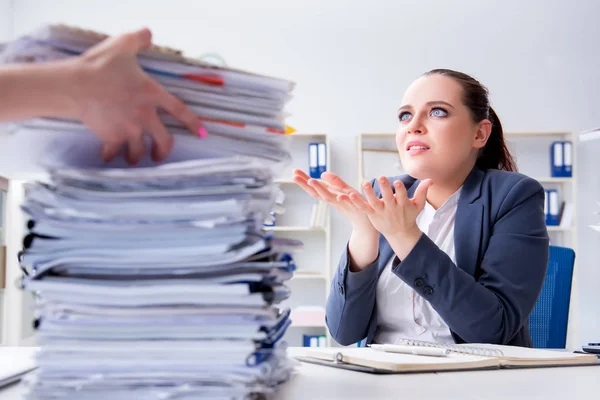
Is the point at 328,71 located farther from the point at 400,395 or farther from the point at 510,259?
the point at 400,395

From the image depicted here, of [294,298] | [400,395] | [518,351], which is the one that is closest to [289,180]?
[294,298]

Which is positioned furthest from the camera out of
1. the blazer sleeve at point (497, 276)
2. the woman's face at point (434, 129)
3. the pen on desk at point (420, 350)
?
the woman's face at point (434, 129)

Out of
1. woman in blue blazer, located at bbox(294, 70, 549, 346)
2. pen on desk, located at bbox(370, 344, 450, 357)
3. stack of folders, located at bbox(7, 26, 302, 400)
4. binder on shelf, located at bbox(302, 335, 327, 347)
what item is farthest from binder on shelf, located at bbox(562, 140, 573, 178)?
stack of folders, located at bbox(7, 26, 302, 400)

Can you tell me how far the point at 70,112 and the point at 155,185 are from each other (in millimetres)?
94

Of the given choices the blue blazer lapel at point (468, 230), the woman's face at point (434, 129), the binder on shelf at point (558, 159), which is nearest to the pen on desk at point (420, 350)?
the blue blazer lapel at point (468, 230)

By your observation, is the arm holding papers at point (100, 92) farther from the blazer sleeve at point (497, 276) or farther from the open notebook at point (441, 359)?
the blazer sleeve at point (497, 276)

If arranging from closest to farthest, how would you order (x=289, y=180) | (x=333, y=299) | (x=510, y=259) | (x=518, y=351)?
(x=518, y=351) → (x=510, y=259) → (x=333, y=299) → (x=289, y=180)

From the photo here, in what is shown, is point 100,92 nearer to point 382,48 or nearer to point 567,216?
point 567,216

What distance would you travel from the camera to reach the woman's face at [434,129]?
1660 millimetres

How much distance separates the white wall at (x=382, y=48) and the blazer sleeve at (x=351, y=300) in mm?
3905

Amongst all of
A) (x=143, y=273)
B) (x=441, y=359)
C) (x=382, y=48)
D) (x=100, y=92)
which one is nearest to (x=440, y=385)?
(x=441, y=359)

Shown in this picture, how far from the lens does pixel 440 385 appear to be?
0.82 metres

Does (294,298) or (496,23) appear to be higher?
(496,23)

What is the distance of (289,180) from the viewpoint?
5.26 metres
